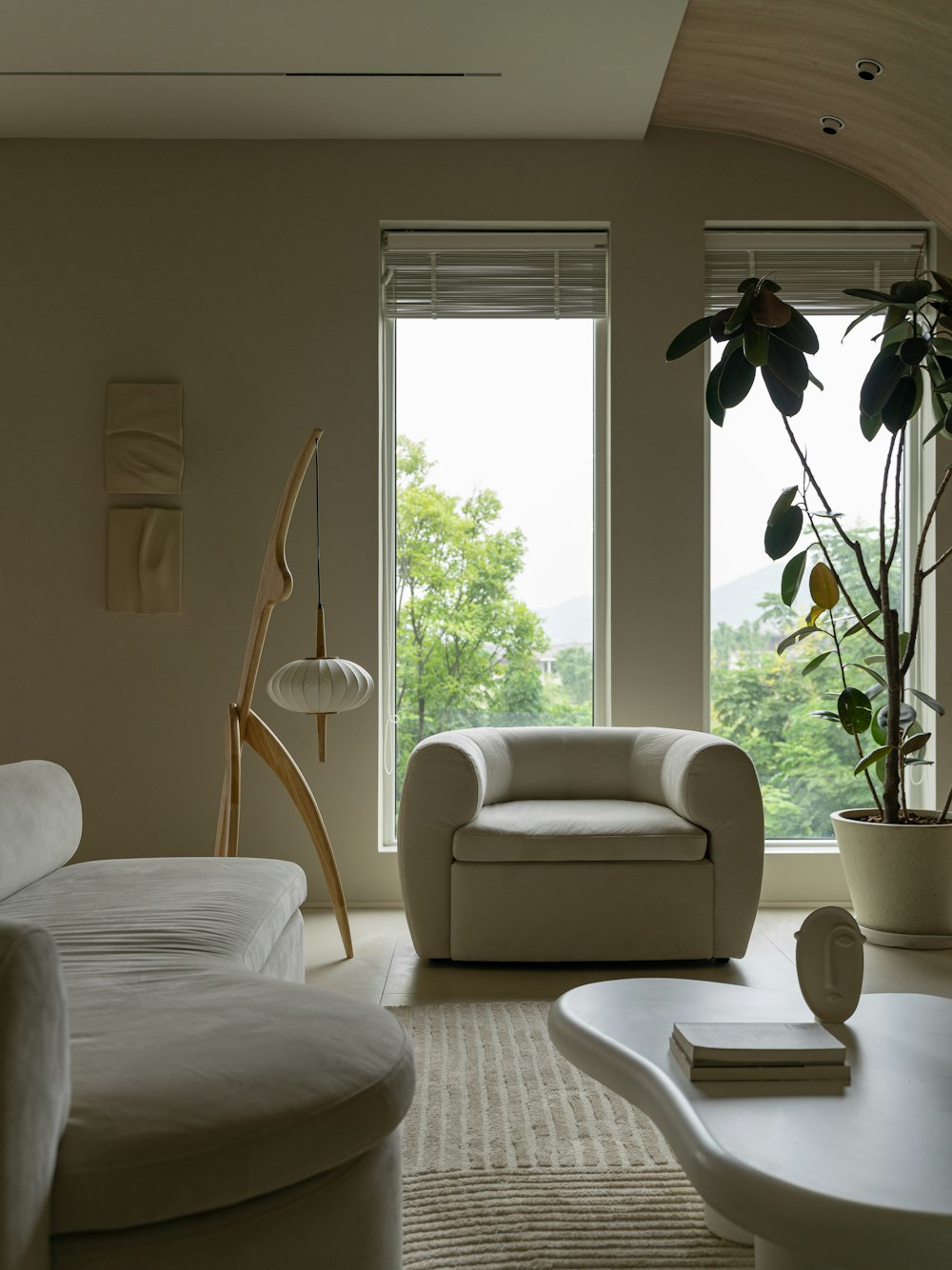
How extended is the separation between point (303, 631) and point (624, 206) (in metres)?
2.14

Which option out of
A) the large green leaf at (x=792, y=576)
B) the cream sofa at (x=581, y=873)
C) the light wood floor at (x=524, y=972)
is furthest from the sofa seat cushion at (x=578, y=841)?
the large green leaf at (x=792, y=576)

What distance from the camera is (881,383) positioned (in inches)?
146

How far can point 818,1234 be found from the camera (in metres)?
1.22

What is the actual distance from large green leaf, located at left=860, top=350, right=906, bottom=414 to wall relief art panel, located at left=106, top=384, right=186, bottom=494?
2.57 meters

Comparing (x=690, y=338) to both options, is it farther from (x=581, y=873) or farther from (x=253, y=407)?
(x=581, y=873)

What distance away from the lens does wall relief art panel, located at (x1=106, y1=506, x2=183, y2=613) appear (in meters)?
4.26

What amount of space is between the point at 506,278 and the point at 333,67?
1064mm

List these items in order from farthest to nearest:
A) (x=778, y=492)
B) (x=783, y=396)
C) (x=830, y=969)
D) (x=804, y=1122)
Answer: (x=778, y=492)
(x=783, y=396)
(x=830, y=969)
(x=804, y=1122)

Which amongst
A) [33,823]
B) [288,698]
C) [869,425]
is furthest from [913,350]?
[33,823]

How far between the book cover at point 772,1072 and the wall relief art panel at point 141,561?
10.4 feet

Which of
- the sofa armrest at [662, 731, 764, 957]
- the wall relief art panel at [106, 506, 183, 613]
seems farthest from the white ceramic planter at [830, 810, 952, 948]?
the wall relief art panel at [106, 506, 183, 613]

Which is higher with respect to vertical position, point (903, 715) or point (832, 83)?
point (832, 83)

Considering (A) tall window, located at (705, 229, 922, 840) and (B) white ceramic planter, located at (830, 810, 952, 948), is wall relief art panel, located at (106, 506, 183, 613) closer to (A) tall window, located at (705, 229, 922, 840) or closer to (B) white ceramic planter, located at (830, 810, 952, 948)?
(A) tall window, located at (705, 229, 922, 840)

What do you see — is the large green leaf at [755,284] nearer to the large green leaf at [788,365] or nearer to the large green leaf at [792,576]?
the large green leaf at [788,365]
